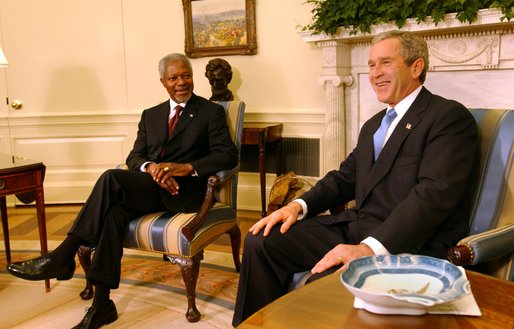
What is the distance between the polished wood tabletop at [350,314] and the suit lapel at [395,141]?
666mm

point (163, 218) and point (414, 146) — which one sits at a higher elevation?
point (414, 146)

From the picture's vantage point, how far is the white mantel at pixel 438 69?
3.33 metres

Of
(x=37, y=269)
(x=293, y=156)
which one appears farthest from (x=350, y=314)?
(x=293, y=156)

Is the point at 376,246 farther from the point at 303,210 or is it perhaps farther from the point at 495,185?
the point at 495,185

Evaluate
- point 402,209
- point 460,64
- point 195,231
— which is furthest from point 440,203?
point 460,64

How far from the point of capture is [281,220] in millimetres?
2023

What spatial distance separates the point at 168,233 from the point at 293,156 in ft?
7.34

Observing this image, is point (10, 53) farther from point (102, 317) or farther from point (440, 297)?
point (440, 297)

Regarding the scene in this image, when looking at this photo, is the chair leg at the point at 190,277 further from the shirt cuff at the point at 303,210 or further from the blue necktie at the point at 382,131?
the blue necktie at the point at 382,131

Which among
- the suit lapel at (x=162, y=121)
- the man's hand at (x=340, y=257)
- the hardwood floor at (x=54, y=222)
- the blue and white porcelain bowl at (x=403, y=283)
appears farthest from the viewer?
the hardwood floor at (x=54, y=222)

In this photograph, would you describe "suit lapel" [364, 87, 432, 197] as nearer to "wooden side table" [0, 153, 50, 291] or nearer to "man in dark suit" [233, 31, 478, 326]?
"man in dark suit" [233, 31, 478, 326]

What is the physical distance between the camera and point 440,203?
1.77m

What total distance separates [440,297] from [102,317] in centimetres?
189

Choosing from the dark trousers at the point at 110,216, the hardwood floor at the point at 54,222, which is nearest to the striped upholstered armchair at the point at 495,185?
the dark trousers at the point at 110,216
